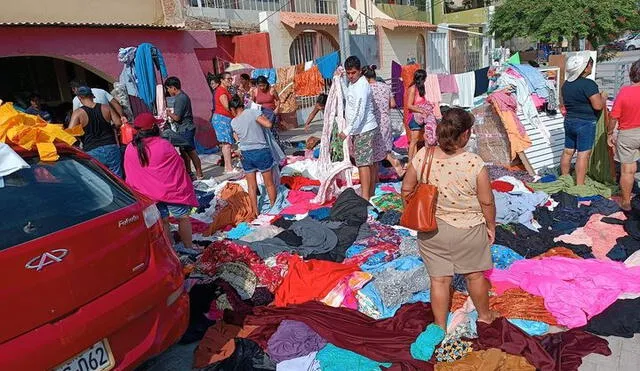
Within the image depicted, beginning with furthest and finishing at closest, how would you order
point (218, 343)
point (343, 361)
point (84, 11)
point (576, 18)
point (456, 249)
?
point (576, 18) → point (84, 11) → point (218, 343) → point (343, 361) → point (456, 249)

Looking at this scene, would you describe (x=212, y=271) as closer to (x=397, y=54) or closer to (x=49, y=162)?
(x=49, y=162)

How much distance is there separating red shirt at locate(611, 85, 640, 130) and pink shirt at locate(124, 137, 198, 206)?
4717 mm

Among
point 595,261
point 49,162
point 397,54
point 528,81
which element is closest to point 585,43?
point 397,54

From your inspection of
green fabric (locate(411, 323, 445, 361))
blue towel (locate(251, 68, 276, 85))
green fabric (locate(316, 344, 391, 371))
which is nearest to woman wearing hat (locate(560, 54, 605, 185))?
green fabric (locate(411, 323, 445, 361))

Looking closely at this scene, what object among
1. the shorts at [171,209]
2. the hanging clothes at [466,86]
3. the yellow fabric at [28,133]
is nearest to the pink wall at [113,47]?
the hanging clothes at [466,86]

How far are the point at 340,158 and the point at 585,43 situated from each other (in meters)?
22.5

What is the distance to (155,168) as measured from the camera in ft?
15.0

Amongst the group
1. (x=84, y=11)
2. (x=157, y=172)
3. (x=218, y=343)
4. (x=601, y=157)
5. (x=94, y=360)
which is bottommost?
(x=218, y=343)

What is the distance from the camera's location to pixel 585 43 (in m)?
24.5

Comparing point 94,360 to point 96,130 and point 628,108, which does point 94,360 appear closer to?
point 96,130

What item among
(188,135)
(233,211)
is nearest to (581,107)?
(233,211)

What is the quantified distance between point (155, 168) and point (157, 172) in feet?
0.14

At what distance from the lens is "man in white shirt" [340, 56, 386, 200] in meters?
6.00

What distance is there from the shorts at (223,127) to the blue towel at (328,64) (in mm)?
4819
